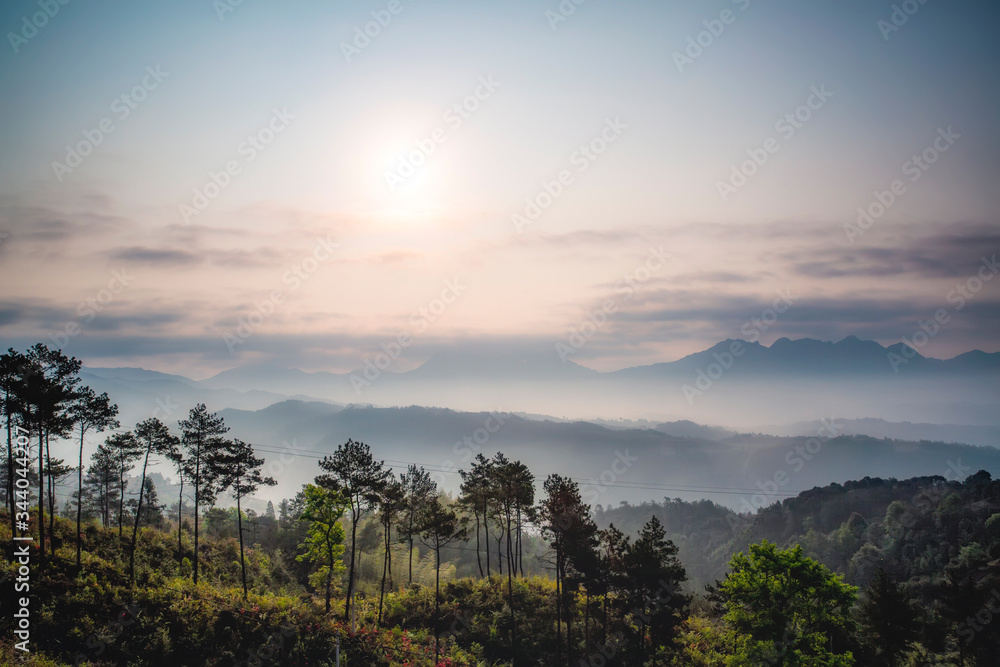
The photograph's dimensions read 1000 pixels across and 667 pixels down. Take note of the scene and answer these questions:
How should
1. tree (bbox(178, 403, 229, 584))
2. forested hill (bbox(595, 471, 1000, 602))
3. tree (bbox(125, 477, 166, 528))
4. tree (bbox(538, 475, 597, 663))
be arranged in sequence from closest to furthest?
tree (bbox(538, 475, 597, 663)) < tree (bbox(178, 403, 229, 584)) < tree (bbox(125, 477, 166, 528)) < forested hill (bbox(595, 471, 1000, 602))

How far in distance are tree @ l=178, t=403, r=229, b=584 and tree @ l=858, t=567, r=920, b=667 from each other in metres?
54.5

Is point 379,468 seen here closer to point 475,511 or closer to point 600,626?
point 475,511

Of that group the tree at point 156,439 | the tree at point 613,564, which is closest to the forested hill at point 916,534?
the tree at point 613,564

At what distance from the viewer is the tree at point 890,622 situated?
1743 inches

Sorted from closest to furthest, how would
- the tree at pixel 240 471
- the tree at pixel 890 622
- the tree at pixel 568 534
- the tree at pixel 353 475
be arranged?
the tree at pixel 890 622 < the tree at pixel 568 534 < the tree at pixel 240 471 < the tree at pixel 353 475

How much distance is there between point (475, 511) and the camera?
62.6 metres

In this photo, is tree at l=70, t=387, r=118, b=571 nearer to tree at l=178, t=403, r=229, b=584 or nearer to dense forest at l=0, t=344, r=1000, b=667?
dense forest at l=0, t=344, r=1000, b=667

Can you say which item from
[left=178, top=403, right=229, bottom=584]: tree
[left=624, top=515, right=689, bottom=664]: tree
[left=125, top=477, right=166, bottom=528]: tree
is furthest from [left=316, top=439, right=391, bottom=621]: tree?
[left=125, top=477, right=166, bottom=528]: tree

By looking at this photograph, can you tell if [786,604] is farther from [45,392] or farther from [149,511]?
[149,511]

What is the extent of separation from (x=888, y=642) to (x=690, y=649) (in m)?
15.6

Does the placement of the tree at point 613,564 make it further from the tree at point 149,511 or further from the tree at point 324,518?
the tree at point 149,511

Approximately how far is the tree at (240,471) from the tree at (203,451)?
26.8 inches

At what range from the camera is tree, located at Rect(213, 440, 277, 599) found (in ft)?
165

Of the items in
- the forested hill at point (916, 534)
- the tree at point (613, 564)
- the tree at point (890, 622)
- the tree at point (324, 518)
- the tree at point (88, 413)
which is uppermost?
the tree at point (88, 413)
